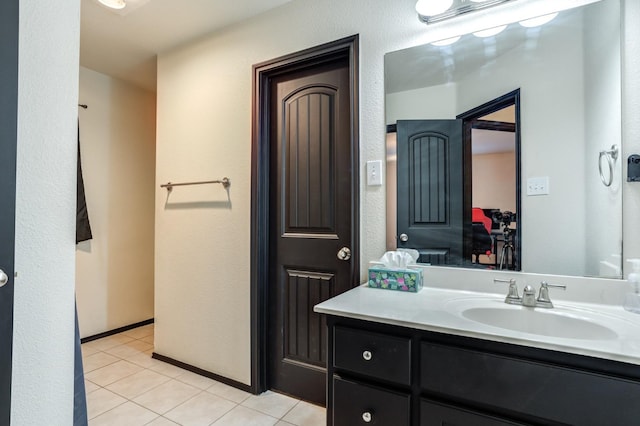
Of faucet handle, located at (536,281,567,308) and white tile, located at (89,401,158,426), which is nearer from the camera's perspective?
faucet handle, located at (536,281,567,308)

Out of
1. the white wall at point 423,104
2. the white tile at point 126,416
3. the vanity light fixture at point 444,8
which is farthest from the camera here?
the white tile at point 126,416

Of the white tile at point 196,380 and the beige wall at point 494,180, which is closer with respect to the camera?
the beige wall at point 494,180

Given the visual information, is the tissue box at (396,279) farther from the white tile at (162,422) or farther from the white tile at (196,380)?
the white tile at (196,380)

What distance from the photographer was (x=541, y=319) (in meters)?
1.18

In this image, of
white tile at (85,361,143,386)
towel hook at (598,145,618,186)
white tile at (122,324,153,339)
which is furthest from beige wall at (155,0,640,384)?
towel hook at (598,145,618,186)

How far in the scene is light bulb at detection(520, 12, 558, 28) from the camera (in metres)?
1.32

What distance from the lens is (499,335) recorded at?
913 mm

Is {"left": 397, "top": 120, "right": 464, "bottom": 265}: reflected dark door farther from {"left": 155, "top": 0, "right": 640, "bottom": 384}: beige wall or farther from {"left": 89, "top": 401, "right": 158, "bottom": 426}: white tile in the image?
{"left": 89, "top": 401, "right": 158, "bottom": 426}: white tile

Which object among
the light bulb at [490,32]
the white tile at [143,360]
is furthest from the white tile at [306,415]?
the light bulb at [490,32]

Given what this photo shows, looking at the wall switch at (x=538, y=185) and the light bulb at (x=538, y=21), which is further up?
the light bulb at (x=538, y=21)

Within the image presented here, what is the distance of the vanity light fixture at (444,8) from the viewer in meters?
1.43

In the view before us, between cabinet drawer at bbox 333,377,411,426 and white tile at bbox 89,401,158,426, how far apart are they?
1261mm

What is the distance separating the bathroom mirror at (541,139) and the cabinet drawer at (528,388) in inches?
22.7

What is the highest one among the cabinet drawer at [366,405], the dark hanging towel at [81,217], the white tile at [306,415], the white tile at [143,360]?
the dark hanging towel at [81,217]
